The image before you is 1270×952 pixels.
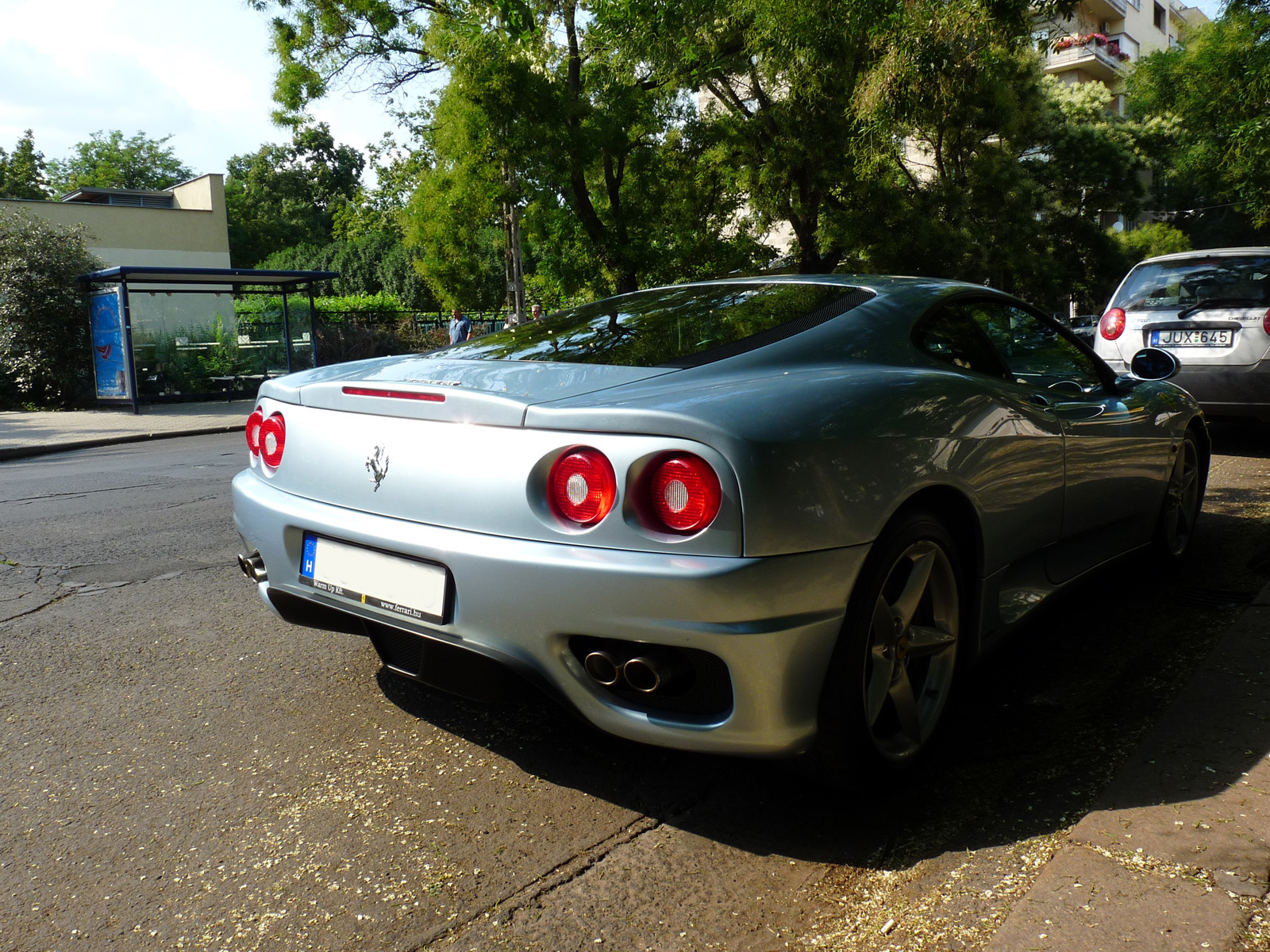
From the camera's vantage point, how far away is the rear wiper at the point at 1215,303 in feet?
24.8

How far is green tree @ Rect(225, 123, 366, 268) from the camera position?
7012cm

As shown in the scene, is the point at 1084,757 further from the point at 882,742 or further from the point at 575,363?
the point at 575,363

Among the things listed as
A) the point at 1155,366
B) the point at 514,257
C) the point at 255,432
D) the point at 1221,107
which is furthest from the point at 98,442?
the point at 1221,107

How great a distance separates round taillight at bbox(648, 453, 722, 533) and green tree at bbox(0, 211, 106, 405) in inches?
758

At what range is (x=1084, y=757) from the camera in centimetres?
276

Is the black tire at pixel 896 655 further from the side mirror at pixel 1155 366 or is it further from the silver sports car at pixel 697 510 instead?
the side mirror at pixel 1155 366

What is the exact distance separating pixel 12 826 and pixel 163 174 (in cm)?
7962

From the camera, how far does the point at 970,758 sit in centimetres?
281

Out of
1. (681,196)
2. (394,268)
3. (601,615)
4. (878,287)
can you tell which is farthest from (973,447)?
(394,268)

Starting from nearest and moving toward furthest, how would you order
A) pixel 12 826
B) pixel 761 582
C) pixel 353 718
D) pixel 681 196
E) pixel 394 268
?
pixel 761 582 → pixel 12 826 → pixel 353 718 → pixel 681 196 → pixel 394 268

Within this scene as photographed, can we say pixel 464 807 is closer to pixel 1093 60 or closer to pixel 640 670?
pixel 640 670

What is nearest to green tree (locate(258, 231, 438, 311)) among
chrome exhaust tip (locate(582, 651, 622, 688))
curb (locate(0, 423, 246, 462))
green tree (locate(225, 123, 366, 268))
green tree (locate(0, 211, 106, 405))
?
green tree (locate(225, 123, 366, 268))

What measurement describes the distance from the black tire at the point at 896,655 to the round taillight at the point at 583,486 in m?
0.61

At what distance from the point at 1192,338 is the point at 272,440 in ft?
23.2
